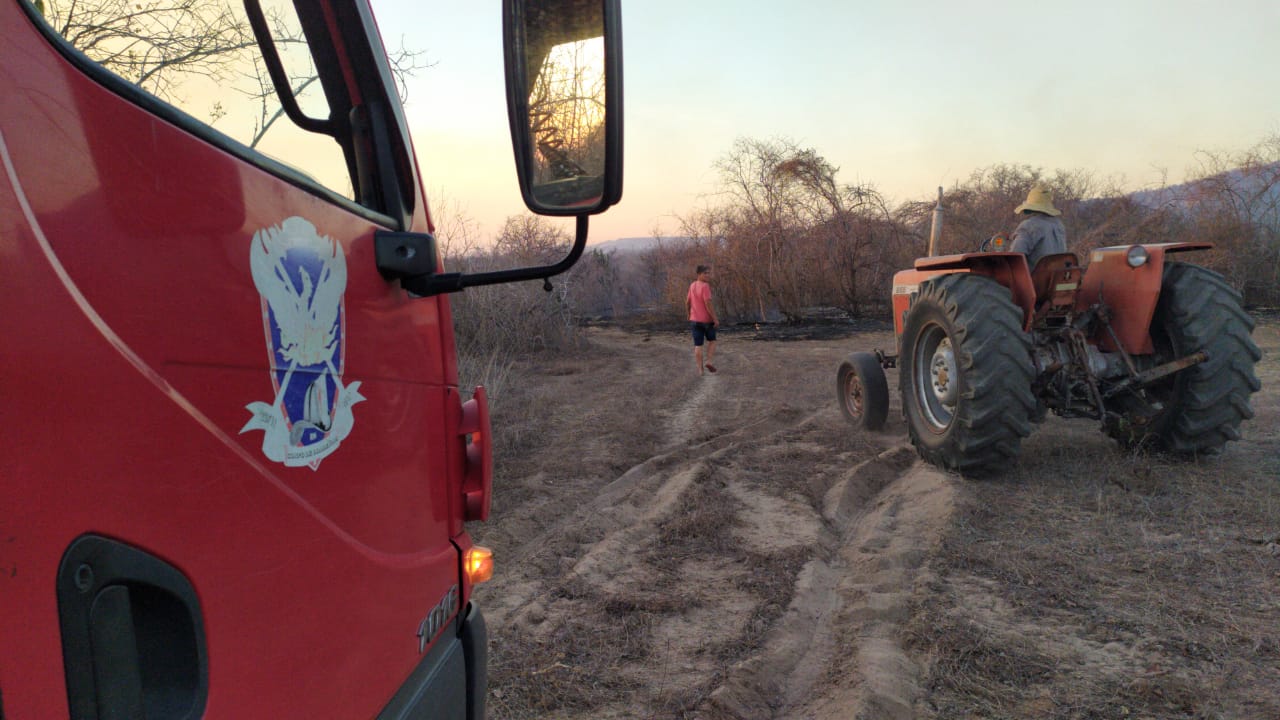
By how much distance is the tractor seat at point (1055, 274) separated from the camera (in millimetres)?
5020

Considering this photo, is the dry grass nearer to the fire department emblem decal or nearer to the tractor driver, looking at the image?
the tractor driver

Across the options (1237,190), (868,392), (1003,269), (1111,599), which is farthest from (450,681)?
(1237,190)

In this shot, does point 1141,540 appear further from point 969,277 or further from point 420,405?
point 420,405

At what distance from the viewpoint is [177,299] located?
90 cm

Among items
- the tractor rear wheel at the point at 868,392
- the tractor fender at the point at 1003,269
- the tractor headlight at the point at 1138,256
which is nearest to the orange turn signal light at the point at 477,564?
the tractor fender at the point at 1003,269

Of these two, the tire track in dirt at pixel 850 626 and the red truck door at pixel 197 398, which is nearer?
the red truck door at pixel 197 398

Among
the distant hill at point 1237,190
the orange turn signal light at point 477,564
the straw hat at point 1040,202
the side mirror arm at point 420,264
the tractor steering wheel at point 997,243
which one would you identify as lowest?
the orange turn signal light at point 477,564

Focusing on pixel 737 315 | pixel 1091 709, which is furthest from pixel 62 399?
pixel 737 315

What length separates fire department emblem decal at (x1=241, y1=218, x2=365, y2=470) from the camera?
1.05m

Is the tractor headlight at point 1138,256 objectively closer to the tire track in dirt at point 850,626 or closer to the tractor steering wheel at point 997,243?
the tractor steering wheel at point 997,243

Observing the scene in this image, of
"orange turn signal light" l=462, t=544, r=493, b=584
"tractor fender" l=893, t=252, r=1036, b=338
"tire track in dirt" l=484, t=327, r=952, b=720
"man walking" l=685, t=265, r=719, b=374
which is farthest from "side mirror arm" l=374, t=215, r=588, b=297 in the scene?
"man walking" l=685, t=265, r=719, b=374

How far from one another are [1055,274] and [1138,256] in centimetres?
49

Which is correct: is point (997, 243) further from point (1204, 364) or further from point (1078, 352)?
point (1204, 364)

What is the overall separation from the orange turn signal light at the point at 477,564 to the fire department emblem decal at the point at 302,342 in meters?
0.68
